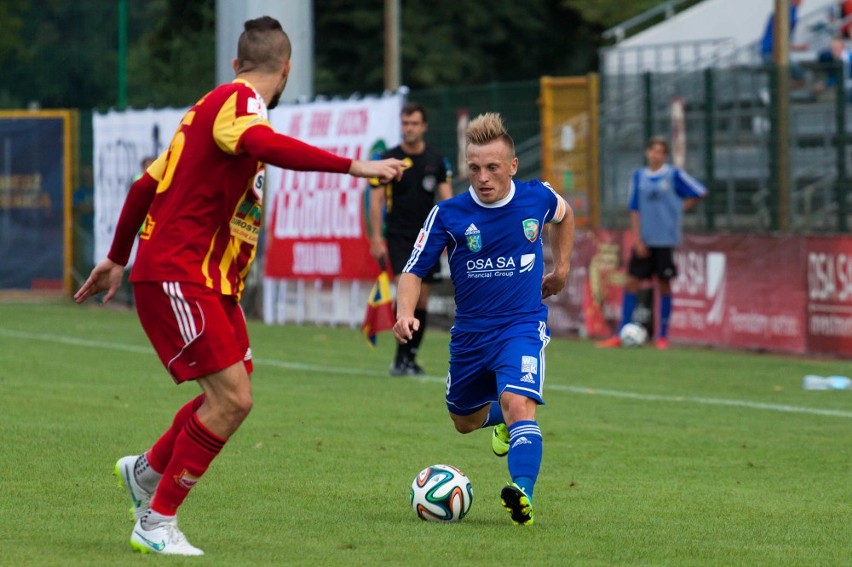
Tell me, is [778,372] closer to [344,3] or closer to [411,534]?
[411,534]

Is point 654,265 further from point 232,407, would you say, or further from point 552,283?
point 232,407

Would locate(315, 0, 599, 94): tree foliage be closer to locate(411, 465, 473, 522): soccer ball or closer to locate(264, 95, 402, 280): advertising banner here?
locate(264, 95, 402, 280): advertising banner

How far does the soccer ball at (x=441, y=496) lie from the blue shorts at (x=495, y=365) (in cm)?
48

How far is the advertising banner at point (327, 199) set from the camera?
2106 cm

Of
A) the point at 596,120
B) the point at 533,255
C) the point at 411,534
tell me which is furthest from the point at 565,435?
the point at 596,120

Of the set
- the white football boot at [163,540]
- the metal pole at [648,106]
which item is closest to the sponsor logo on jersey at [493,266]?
the white football boot at [163,540]

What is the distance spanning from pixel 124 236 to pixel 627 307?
39.9 feet

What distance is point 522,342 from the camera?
769 centimetres

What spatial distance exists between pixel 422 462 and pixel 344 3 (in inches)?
1331

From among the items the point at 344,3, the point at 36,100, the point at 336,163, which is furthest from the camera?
the point at 36,100

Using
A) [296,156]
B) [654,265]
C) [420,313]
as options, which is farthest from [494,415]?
[654,265]

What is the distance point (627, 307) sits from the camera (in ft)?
60.2

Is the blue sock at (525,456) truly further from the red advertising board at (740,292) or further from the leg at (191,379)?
the red advertising board at (740,292)

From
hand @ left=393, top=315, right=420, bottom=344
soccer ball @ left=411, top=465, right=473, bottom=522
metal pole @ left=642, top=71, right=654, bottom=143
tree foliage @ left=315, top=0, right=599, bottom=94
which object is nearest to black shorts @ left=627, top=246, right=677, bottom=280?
metal pole @ left=642, top=71, right=654, bottom=143
